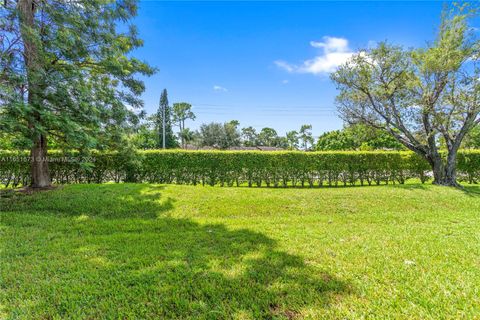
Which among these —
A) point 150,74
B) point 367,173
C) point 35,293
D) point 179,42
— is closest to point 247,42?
point 179,42

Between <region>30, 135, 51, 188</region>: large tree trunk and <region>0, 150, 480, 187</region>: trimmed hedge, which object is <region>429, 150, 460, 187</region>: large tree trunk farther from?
<region>30, 135, 51, 188</region>: large tree trunk

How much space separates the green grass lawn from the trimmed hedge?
11.2 feet

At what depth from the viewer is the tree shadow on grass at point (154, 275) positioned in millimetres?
1998

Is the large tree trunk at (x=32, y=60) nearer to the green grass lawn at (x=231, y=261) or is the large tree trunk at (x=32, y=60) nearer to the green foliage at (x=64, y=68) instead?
the green foliage at (x=64, y=68)

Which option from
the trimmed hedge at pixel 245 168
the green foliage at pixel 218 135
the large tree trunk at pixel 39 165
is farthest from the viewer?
the green foliage at pixel 218 135

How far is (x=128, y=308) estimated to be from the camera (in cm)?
199

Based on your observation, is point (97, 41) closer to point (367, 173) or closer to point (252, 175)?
point (252, 175)

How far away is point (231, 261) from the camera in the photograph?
2912 millimetres

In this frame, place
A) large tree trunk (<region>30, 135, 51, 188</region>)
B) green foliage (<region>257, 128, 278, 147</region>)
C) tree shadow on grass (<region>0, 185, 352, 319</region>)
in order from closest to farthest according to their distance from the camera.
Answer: tree shadow on grass (<region>0, 185, 352, 319</region>) < large tree trunk (<region>30, 135, 51, 188</region>) < green foliage (<region>257, 128, 278, 147</region>)

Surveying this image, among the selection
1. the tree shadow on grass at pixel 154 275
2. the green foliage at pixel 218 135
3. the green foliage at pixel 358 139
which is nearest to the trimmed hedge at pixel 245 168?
the green foliage at pixel 358 139

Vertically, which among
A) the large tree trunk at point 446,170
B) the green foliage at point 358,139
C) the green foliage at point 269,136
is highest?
the green foliage at point 269,136

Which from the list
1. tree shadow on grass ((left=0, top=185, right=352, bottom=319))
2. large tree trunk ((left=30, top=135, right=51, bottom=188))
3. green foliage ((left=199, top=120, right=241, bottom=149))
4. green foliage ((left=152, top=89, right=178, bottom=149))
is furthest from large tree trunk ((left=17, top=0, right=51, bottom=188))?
green foliage ((left=152, top=89, right=178, bottom=149))

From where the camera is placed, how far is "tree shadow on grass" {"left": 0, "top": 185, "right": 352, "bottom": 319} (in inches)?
78.7

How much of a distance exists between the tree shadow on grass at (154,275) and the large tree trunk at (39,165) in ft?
9.94
